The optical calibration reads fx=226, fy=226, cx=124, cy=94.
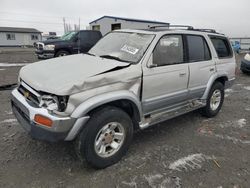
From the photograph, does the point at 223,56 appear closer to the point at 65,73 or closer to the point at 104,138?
the point at 104,138

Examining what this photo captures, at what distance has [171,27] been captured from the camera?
4.43 m

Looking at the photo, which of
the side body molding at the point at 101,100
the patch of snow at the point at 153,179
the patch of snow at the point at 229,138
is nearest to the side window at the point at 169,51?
the side body molding at the point at 101,100

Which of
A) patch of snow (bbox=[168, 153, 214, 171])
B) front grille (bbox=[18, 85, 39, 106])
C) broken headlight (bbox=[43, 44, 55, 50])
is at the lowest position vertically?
patch of snow (bbox=[168, 153, 214, 171])

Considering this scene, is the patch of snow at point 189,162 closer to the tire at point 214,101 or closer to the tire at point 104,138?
the tire at point 104,138

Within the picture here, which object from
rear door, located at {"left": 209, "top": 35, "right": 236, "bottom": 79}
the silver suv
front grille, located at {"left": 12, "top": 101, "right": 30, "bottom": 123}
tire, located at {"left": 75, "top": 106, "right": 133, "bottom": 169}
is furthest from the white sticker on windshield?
rear door, located at {"left": 209, "top": 35, "right": 236, "bottom": 79}

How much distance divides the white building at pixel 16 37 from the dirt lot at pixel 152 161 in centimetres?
4507

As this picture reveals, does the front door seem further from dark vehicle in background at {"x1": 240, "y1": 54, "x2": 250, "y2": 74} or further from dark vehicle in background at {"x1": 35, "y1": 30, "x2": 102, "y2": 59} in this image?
dark vehicle in background at {"x1": 35, "y1": 30, "x2": 102, "y2": 59}

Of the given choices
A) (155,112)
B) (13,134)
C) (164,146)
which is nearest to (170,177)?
(164,146)

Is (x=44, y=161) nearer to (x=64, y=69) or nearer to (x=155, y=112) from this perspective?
(x=64, y=69)

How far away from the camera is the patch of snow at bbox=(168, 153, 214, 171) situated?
3.16 metres

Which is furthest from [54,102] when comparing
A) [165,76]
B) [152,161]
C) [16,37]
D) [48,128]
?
[16,37]

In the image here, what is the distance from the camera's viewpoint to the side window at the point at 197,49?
4.14 m

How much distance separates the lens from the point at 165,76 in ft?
11.6

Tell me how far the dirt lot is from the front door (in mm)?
683
